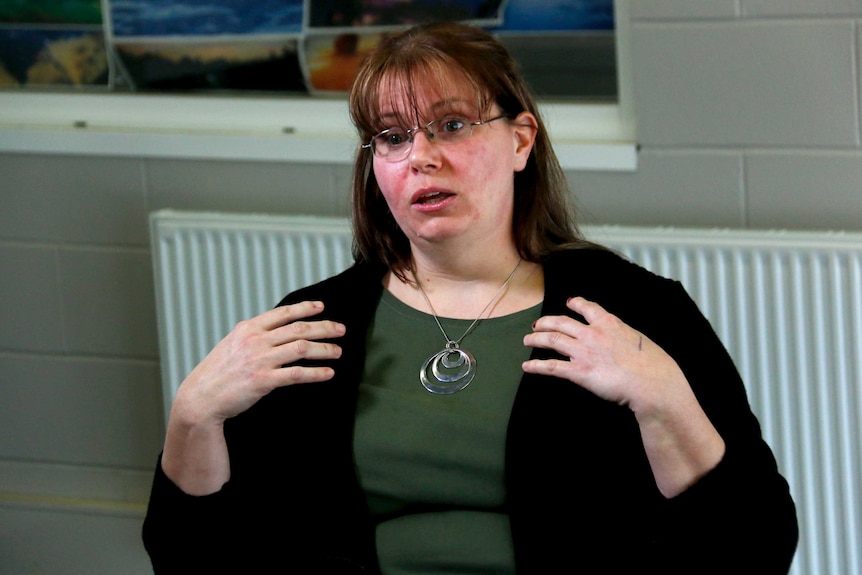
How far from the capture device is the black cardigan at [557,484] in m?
1.57

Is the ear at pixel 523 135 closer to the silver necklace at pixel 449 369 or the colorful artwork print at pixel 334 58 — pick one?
the silver necklace at pixel 449 369

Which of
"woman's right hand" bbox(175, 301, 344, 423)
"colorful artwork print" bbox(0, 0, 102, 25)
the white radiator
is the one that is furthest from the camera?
"colorful artwork print" bbox(0, 0, 102, 25)

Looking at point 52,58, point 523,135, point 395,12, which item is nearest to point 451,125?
point 523,135

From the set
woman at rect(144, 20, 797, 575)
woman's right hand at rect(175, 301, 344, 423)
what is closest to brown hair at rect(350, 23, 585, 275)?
woman at rect(144, 20, 797, 575)

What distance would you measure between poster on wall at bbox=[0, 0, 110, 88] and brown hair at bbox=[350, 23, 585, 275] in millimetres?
1433

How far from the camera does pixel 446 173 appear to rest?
5.44 feet

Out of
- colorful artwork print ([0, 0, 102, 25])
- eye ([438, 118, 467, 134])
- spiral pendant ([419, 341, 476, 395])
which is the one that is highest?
colorful artwork print ([0, 0, 102, 25])

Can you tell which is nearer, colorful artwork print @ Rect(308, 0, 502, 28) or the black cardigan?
the black cardigan

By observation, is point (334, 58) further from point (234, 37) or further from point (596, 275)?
point (596, 275)

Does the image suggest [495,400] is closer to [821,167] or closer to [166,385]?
[821,167]

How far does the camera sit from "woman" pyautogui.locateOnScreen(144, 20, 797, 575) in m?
1.56

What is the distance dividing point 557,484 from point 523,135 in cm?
50

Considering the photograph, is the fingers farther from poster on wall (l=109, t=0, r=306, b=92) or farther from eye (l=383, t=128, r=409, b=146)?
poster on wall (l=109, t=0, r=306, b=92)

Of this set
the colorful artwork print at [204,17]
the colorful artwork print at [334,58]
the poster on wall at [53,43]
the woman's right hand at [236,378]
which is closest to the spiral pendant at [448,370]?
the woman's right hand at [236,378]
